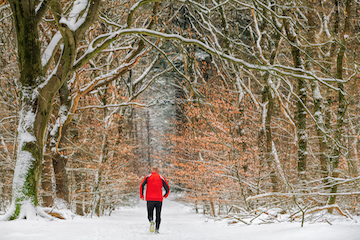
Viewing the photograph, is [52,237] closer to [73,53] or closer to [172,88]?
[73,53]

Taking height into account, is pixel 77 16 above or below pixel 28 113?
above

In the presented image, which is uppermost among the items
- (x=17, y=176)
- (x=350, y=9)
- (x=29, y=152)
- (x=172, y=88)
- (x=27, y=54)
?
(x=172, y=88)

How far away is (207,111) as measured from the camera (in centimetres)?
1388

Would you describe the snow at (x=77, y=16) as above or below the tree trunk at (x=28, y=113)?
above

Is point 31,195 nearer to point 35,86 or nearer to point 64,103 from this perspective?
point 35,86

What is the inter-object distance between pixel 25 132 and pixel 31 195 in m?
1.18

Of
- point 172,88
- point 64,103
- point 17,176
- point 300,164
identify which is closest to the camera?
point 17,176

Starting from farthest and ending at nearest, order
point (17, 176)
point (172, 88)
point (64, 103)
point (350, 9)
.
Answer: point (172, 88), point (64, 103), point (350, 9), point (17, 176)

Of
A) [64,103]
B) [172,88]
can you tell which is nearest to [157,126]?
[172,88]

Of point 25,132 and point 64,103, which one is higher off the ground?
point 64,103

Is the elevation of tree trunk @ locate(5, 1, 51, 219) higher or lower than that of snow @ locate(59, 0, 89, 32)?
lower

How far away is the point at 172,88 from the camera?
96.4 ft

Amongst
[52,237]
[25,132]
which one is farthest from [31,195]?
[52,237]

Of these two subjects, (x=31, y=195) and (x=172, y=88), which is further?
(x=172, y=88)
